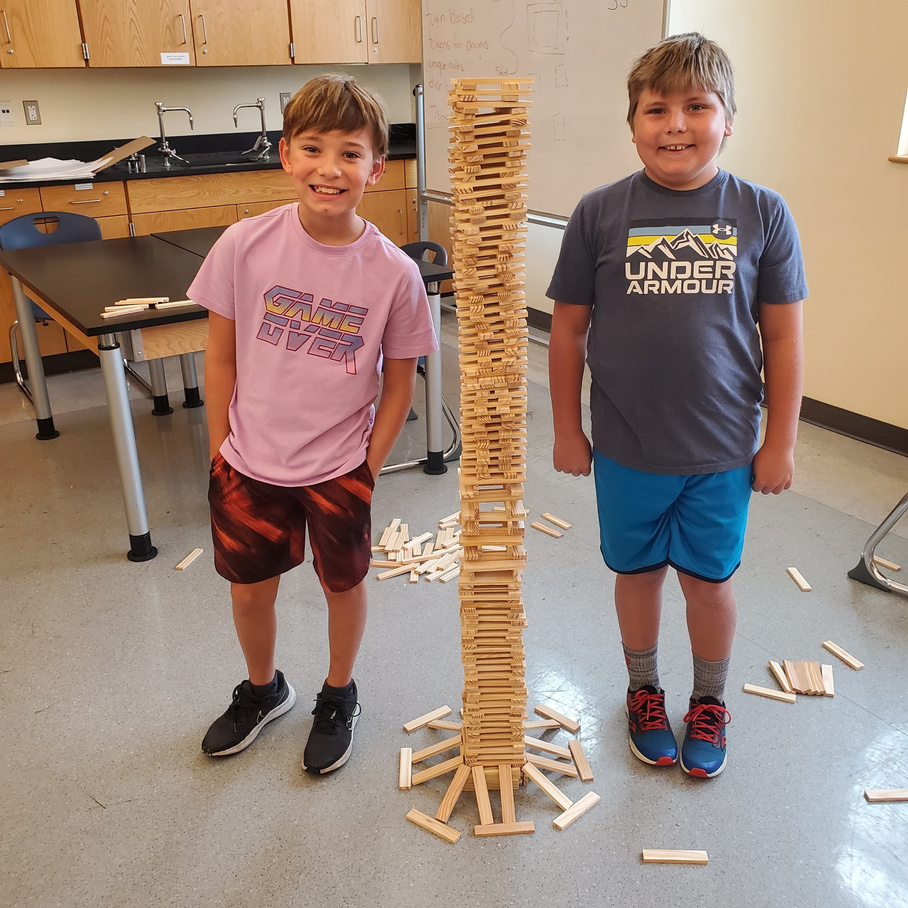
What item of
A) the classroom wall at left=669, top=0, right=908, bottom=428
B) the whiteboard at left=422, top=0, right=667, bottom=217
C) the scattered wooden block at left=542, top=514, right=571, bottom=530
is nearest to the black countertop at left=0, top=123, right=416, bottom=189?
the whiteboard at left=422, top=0, right=667, bottom=217

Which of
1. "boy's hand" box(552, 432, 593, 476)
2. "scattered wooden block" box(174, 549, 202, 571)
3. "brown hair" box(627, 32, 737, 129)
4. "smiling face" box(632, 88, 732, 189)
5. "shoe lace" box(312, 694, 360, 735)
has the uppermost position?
"brown hair" box(627, 32, 737, 129)

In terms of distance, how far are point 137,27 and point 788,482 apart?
4.50 m

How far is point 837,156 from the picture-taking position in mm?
3412

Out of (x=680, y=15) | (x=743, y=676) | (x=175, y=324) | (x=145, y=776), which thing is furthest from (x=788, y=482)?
(x=680, y=15)

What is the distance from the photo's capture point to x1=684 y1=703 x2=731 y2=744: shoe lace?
189 centimetres

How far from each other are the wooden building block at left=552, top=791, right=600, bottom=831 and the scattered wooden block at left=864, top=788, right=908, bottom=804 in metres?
0.57

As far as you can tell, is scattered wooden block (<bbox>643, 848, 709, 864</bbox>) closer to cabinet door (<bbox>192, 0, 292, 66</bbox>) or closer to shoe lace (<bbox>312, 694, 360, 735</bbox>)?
shoe lace (<bbox>312, 694, 360, 735</bbox>)

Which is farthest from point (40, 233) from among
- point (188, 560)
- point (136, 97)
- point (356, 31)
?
point (356, 31)

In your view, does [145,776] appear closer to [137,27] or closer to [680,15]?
[680,15]

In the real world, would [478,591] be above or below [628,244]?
below

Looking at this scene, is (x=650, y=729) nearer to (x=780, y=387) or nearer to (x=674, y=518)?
(x=674, y=518)

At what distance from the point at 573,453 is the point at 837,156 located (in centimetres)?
236

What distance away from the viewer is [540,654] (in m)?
2.29

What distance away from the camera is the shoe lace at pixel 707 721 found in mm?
1886
